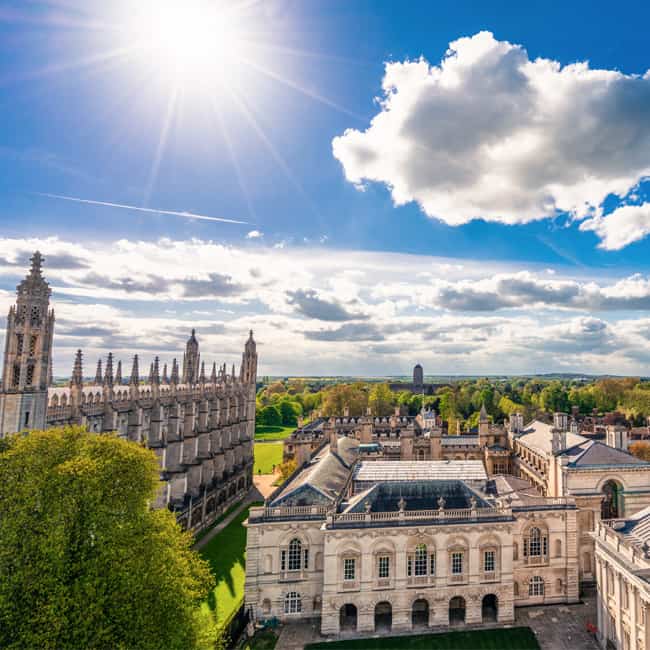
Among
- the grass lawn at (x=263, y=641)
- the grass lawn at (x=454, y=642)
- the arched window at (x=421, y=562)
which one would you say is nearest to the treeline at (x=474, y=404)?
the grass lawn at (x=454, y=642)

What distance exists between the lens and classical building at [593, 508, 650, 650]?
86.8 feet

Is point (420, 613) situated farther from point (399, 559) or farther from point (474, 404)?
point (474, 404)

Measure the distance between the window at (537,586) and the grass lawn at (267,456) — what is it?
5558cm

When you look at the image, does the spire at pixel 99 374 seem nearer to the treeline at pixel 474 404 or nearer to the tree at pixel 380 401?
the treeline at pixel 474 404

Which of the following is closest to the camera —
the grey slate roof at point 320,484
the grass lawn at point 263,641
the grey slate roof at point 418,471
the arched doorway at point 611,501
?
the grass lawn at point 263,641

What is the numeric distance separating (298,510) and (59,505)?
57.6ft

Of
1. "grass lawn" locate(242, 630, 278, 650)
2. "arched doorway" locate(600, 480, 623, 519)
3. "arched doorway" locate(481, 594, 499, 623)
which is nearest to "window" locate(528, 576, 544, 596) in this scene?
"arched doorway" locate(481, 594, 499, 623)

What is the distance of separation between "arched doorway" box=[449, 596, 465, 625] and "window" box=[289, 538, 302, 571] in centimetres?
1241

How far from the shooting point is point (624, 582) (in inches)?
1130

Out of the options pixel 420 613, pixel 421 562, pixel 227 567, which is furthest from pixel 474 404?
pixel 421 562

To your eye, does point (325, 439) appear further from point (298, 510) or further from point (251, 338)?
point (298, 510)

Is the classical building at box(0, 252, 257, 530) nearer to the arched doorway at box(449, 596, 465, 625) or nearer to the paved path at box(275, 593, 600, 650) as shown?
the paved path at box(275, 593, 600, 650)

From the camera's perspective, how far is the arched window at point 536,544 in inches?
1442

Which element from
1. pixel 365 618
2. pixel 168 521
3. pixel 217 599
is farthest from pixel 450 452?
pixel 168 521
